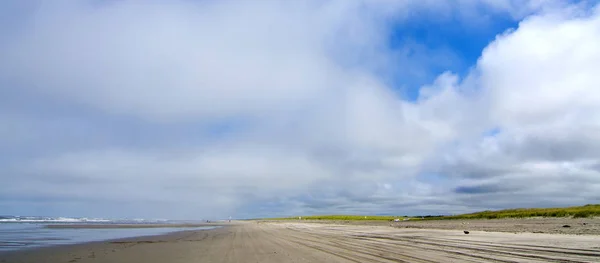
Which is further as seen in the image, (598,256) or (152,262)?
(152,262)

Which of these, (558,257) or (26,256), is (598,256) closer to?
(558,257)

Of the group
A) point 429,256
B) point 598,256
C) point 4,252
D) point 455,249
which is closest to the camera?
point 598,256

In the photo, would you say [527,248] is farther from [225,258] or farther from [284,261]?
[225,258]

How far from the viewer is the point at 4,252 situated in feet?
60.7

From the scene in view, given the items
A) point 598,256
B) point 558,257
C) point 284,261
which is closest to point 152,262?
point 284,261

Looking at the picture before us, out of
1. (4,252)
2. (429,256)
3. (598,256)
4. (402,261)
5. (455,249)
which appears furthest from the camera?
(4,252)

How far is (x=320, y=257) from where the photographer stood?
49.6 feet

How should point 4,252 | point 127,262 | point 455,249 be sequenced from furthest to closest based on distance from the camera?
point 4,252
point 455,249
point 127,262

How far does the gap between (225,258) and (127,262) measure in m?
3.82

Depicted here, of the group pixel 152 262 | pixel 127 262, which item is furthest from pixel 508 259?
pixel 127 262

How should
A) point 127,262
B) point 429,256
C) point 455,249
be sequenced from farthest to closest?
1. point 455,249
2. point 127,262
3. point 429,256

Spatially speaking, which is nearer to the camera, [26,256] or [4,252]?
[26,256]

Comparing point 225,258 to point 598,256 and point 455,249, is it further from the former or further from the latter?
point 598,256

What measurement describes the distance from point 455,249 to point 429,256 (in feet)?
8.45
